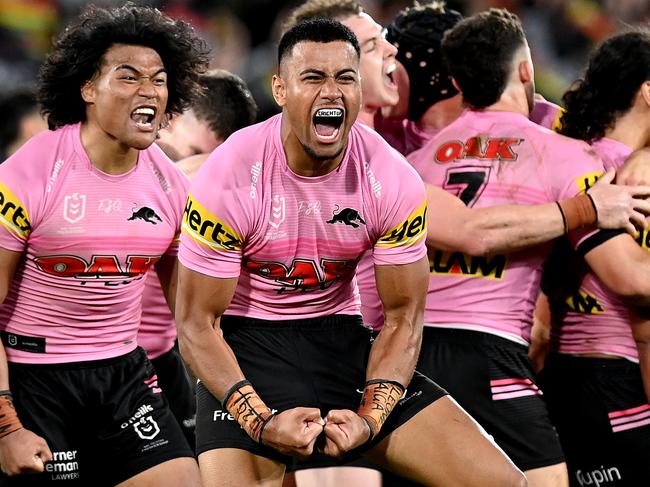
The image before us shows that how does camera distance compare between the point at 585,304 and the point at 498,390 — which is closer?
the point at 498,390

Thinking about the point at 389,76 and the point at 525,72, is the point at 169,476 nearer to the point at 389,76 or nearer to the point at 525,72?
the point at 525,72

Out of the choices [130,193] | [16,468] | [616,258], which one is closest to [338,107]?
[130,193]

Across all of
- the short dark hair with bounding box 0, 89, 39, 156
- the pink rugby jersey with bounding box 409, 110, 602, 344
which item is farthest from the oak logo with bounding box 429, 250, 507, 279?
the short dark hair with bounding box 0, 89, 39, 156

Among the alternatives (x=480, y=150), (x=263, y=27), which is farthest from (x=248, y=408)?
(x=263, y=27)

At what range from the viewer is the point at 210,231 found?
396 centimetres

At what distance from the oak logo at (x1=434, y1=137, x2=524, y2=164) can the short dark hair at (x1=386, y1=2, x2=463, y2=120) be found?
959 mm

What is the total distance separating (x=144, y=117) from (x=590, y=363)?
2.05 meters

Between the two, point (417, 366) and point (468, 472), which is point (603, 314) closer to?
point (417, 366)

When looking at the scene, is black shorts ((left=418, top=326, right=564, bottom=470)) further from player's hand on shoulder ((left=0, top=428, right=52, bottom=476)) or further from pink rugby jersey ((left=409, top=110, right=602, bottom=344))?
player's hand on shoulder ((left=0, top=428, right=52, bottom=476))

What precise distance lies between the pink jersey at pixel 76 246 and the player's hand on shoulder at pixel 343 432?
→ 1129mm

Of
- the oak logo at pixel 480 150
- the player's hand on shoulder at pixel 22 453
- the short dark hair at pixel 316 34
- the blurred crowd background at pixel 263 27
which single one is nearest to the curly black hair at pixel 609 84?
the oak logo at pixel 480 150

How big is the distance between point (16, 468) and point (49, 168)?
1.10 meters

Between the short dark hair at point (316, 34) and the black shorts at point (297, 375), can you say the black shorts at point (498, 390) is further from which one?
the short dark hair at point (316, 34)

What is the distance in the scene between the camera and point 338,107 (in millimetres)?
4016
